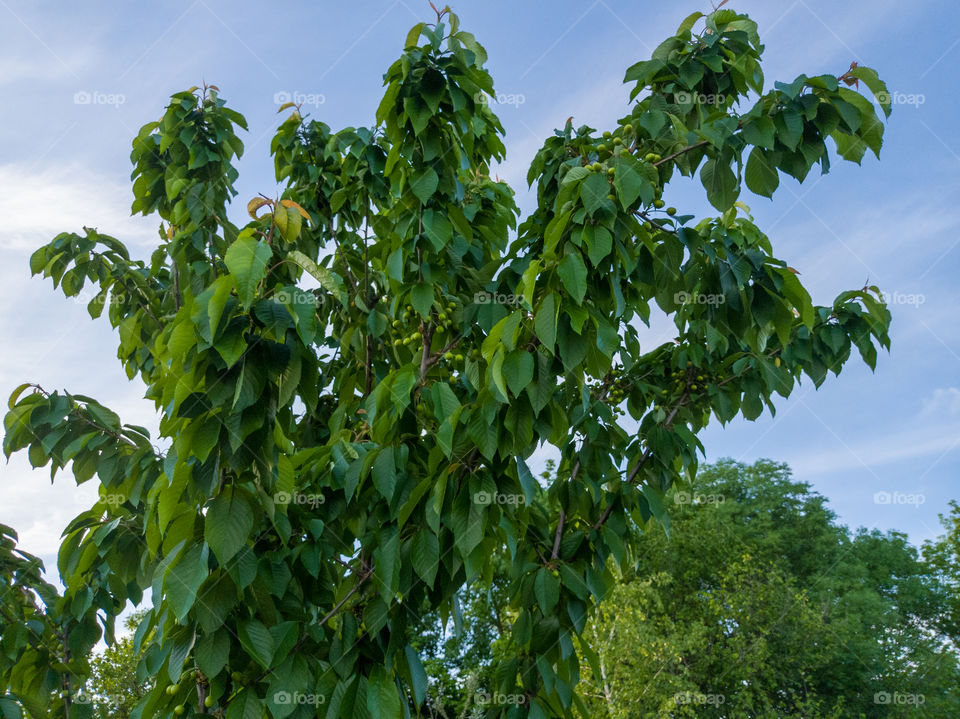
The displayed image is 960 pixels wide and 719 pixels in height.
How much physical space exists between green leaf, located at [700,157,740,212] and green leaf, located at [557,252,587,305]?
0.51 metres

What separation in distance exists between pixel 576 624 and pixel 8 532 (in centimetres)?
281

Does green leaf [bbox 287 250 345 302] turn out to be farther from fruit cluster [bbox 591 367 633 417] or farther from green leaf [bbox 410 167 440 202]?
fruit cluster [bbox 591 367 633 417]

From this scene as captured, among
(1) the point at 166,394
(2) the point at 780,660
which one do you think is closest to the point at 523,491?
(1) the point at 166,394

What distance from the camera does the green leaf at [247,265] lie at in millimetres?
1624

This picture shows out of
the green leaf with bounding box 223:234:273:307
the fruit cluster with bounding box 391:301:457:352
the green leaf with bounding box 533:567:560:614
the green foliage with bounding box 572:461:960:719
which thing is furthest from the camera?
the green foliage with bounding box 572:461:960:719

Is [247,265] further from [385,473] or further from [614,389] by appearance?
[614,389]

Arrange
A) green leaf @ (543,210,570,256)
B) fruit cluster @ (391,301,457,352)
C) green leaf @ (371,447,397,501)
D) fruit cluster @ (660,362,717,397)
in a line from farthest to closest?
fruit cluster @ (660,362,717,397), fruit cluster @ (391,301,457,352), green leaf @ (371,447,397,501), green leaf @ (543,210,570,256)

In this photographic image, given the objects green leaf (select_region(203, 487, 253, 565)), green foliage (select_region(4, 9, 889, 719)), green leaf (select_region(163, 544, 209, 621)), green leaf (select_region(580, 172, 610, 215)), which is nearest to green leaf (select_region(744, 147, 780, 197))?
green foliage (select_region(4, 9, 889, 719))

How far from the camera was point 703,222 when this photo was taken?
340cm

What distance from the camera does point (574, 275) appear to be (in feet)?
6.12

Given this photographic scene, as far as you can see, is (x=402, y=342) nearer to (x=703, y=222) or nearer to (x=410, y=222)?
(x=410, y=222)

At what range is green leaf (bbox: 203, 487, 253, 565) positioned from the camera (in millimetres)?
1707

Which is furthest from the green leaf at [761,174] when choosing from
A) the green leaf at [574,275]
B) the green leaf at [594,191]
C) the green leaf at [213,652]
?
the green leaf at [213,652]

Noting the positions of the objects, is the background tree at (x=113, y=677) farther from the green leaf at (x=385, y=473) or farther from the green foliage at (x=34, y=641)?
the green leaf at (x=385, y=473)
